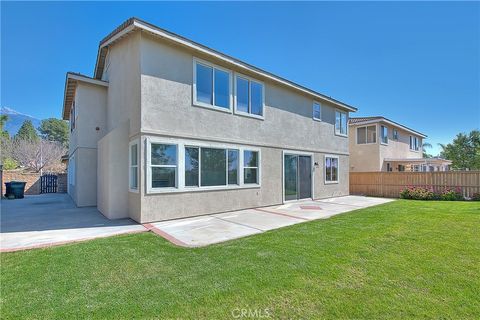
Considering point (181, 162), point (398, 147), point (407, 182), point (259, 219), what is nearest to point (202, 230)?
point (259, 219)

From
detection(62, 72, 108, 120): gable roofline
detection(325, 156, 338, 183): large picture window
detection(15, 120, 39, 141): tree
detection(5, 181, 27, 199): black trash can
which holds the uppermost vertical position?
detection(15, 120, 39, 141): tree

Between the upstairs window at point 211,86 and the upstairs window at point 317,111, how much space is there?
7.08 meters

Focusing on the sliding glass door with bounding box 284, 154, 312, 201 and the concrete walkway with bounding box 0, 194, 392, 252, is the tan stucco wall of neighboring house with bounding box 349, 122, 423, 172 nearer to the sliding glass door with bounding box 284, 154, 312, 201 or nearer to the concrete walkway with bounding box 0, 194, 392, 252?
the sliding glass door with bounding box 284, 154, 312, 201

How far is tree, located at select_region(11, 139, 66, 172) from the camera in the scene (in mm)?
37219

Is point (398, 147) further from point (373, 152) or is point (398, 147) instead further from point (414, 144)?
point (414, 144)

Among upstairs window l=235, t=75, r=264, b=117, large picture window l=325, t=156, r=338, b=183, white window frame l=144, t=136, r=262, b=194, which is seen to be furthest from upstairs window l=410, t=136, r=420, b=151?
white window frame l=144, t=136, r=262, b=194

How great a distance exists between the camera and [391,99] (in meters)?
26.3

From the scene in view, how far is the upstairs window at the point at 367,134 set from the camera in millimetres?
23375

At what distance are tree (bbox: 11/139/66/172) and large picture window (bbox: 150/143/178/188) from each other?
1485 inches

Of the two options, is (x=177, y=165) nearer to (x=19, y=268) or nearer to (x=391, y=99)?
(x=19, y=268)

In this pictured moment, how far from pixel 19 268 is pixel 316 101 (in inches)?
607

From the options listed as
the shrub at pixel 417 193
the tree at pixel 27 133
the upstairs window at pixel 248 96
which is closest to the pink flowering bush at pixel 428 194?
the shrub at pixel 417 193

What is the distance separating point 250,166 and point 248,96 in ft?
10.8

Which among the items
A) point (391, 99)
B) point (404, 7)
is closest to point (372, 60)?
point (404, 7)
